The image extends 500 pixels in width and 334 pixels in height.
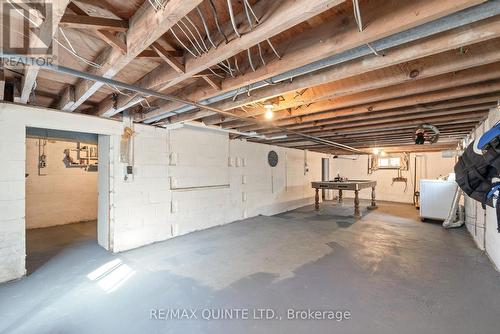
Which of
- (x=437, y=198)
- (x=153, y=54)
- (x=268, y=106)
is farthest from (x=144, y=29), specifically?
(x=437, y=198)

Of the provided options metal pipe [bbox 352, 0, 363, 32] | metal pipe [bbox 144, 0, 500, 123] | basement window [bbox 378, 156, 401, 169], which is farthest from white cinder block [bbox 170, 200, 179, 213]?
basement window [bbox 378, 156, 401, 169]

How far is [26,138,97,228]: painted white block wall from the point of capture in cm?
484

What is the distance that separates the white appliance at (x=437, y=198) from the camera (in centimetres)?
505

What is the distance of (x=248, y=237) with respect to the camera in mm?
3988

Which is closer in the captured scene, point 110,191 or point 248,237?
point 110,191

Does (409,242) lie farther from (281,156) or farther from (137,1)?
(137,1)

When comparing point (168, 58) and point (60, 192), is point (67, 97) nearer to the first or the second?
point (168, 58)

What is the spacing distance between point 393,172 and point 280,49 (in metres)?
9.39

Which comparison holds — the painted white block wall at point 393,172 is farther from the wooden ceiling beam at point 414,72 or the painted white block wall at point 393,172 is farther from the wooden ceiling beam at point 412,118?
the wooden ceiling beam at point 414,72

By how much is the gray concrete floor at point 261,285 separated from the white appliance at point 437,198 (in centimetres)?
→ 134

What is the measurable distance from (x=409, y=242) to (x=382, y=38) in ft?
12.1

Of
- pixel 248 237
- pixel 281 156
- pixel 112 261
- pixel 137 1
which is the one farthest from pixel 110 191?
pixel 281 156

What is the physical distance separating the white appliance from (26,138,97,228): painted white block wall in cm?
836

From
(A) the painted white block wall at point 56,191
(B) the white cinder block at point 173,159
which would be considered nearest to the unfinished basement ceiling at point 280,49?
(B) the white cinder block at point 173,159
